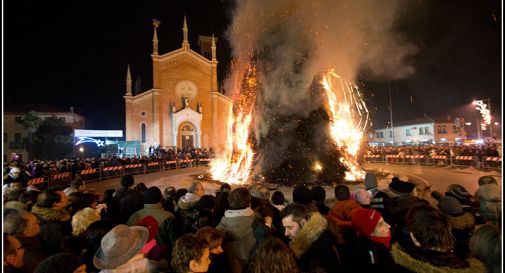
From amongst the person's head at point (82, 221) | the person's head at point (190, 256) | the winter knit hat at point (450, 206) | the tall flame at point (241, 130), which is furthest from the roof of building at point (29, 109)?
the winter knit hat at point (450, 206)

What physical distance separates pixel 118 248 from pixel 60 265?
0.43 metres

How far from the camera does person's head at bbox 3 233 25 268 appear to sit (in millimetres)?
2889

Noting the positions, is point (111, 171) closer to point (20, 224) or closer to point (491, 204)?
point (20, 224)

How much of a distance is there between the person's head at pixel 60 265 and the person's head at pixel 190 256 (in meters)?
0.76

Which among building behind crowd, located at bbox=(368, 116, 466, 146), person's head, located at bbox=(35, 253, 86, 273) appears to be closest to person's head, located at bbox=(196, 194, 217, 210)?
person's head, located at bbox=(35, 253, 86, 273)

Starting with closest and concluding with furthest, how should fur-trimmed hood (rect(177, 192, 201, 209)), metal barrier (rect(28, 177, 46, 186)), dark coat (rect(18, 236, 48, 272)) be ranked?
dark coat (rect(18, 236, 48, 272)) < fur-trimmed hood (rect(177, 192, 201, 209)) < metal barrier (rect(28, 177, 46, 186))

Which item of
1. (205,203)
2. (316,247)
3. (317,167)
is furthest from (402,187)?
(317,167)

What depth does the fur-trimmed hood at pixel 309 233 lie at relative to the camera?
2.91 metres

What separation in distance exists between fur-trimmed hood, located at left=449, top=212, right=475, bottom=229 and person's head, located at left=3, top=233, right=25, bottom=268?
196 inches

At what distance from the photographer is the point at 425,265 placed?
8.03 feet

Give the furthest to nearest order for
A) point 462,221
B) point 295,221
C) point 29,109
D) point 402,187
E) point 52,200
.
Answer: point 29,109
point 402,187
point 52,200
point 462,221
point 295,221

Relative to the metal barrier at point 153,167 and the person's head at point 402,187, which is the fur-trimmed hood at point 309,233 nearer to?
the person's head at point 402,187

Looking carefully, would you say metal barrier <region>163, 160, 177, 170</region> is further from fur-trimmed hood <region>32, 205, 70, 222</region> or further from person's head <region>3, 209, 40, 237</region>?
person's head <region>3, 209, 40, 237</region>

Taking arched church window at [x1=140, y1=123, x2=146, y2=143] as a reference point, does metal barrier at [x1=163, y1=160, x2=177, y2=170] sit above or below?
below
